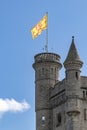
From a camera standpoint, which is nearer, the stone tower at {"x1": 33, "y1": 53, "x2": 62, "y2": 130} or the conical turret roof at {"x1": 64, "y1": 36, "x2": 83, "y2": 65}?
the conical turret roof at {"x1": 64, "y1": 36, "x2": 83, "y2": 65}

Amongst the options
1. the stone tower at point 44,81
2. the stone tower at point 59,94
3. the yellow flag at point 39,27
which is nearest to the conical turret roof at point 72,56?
the stone tower at point 59,94

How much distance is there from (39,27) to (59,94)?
47.1 feet

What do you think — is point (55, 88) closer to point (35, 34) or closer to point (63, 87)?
point (63, 87)

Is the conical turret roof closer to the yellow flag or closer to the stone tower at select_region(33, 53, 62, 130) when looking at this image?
the stone tower at select_region(33, 53, 62, 130)

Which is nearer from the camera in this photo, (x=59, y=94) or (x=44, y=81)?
(x=59, y=94)

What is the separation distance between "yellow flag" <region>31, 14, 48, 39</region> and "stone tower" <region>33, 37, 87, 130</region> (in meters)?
3.97

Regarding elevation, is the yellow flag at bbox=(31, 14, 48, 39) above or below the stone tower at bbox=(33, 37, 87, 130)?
above

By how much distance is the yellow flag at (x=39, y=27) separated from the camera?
391 feet

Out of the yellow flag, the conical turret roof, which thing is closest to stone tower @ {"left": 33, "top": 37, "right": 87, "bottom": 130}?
the conical turret roof

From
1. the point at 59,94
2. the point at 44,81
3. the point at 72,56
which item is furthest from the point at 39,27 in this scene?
the point at 59,94

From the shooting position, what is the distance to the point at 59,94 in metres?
114

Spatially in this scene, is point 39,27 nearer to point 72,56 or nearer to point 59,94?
point 72,56

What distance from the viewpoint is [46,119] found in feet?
379

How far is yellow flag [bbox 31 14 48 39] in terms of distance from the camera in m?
119
